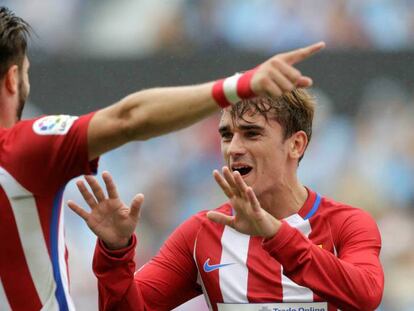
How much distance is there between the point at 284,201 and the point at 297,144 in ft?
0.88

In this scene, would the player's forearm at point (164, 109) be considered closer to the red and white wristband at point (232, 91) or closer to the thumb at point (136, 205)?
the red and white wristband at point (232, 91)

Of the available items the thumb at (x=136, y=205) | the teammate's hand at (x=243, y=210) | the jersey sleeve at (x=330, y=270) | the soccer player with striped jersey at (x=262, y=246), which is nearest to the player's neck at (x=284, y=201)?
the soccer player with striped jersey at (x=262, y=246)

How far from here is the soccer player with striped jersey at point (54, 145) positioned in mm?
2756

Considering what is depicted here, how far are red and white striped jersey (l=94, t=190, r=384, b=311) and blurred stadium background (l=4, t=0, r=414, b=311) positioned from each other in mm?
3019

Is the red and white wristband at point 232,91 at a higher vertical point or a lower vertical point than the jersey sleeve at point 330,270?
higher

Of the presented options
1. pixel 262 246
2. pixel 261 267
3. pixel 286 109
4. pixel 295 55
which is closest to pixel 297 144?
pixel 286 109

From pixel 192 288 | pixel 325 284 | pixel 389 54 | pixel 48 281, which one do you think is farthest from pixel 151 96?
pixel 389 54

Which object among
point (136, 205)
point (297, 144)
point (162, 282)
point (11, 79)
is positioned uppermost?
point (11, 79)

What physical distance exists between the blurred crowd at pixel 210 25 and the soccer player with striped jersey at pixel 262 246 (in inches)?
131

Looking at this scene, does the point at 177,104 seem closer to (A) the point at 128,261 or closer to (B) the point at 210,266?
(A) the point at 128,261

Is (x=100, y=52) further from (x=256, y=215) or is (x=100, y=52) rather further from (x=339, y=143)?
(x=256, y=215)

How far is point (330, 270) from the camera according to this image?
3408 mm

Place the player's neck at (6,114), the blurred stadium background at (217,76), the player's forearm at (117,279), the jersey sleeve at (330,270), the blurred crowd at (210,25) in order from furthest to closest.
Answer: the blurred crowd at (210,25)
the blurred stadium background at (217,76)
the player's forearm at (117,279)
the jersey sleeve at (330,270)
the player's neck at (6,114)

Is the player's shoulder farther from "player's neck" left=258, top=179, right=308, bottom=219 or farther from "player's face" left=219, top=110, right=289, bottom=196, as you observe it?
"player's face" left=219, top=110, right=289, bottom=196
